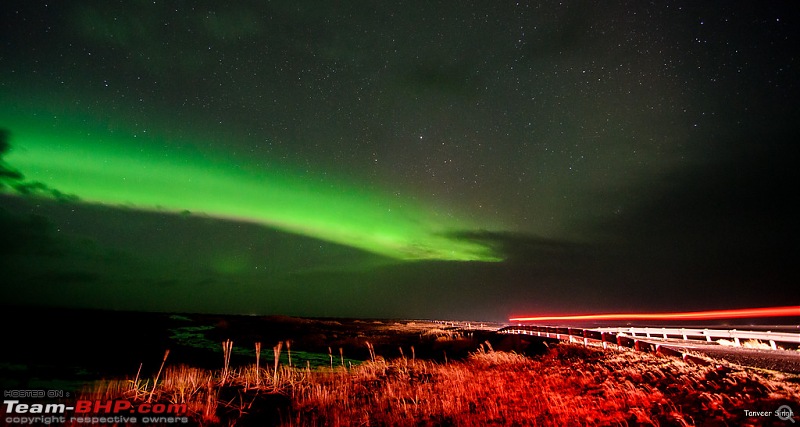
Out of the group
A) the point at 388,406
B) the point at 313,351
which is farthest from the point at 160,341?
the point at 388,406

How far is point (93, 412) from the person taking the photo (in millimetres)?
7887

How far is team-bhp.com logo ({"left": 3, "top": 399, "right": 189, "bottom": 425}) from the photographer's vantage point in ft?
23.8

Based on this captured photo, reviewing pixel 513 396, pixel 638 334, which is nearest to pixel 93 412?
pixel 513 396

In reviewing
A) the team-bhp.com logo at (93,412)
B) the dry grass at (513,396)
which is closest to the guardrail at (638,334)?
the dry grass at (513,396)

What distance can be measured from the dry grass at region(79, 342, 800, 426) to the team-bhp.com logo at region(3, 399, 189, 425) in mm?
505

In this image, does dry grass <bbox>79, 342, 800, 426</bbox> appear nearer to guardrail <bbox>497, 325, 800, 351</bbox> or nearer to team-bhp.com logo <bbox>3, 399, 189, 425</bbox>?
team-bhp.com logo <bbox>3, 399, 189, 425</bbox>

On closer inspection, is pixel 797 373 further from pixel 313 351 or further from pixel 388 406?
pixel 313 351

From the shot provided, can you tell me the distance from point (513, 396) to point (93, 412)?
10.2 m

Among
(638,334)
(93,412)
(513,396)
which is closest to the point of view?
(93,412)

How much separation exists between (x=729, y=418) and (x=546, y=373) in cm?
731

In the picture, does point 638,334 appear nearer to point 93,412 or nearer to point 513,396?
point 513,396

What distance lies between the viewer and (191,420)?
27.9 feet

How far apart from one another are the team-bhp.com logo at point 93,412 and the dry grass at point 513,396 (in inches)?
19.9

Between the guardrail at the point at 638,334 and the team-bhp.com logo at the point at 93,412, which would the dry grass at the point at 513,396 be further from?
the guardrail at the point at 638,334
